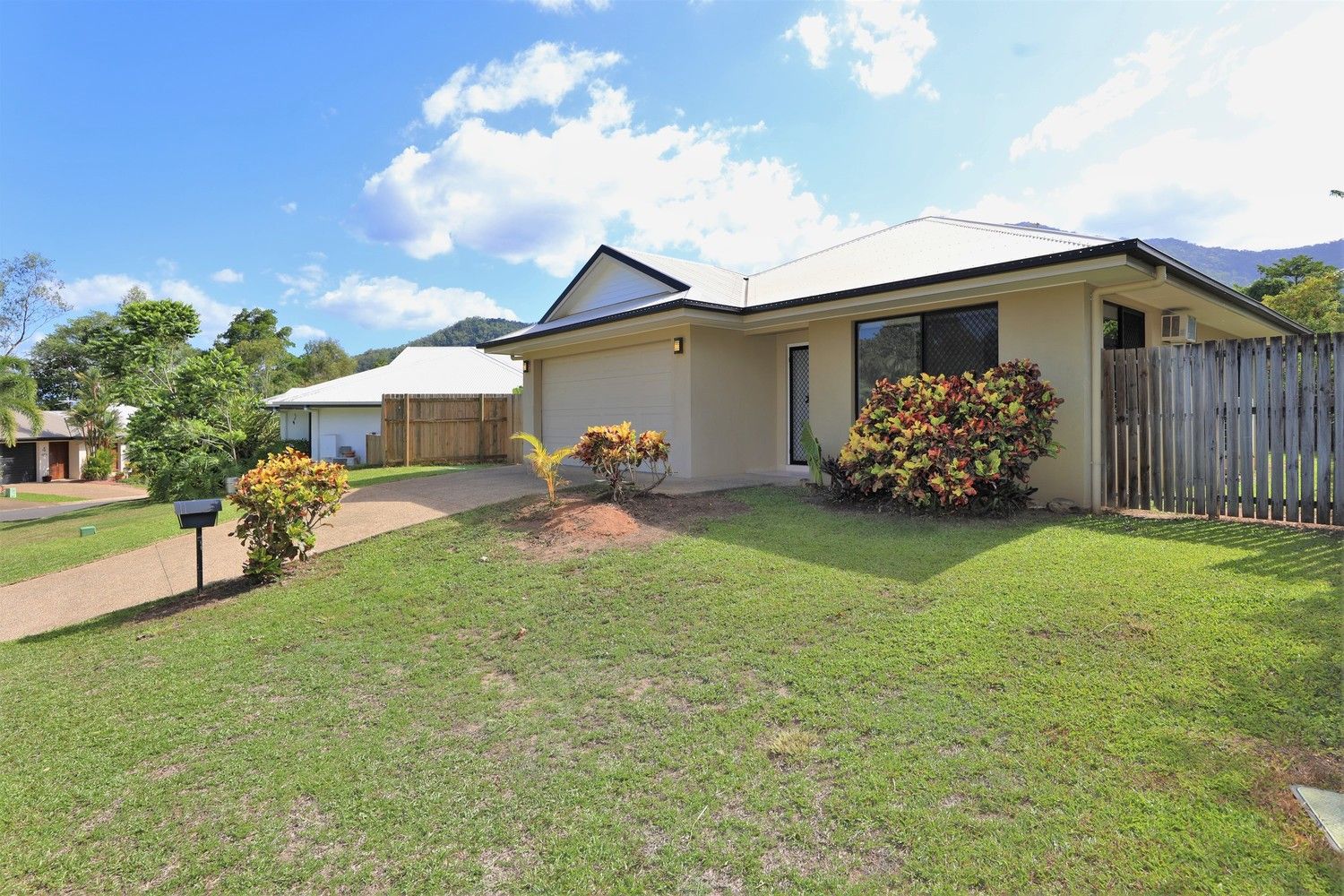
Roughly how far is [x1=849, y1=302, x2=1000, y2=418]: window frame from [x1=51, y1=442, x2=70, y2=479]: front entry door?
52312 millimetres

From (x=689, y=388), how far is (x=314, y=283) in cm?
2070

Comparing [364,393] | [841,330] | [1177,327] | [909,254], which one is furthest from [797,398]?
[364,393]

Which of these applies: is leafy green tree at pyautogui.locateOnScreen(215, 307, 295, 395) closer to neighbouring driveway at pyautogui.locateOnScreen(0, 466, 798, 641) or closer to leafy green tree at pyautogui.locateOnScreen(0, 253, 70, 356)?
leafy green tree at pyautogui.locateOnScreen(0, 253, 70, 356)

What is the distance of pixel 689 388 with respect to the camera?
1125 cm

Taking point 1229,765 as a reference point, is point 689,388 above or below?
above

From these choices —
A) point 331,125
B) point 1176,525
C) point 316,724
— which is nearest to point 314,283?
point 331,125

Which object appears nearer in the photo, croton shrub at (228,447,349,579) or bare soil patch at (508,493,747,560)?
croton shrub at (228,447,349,579)

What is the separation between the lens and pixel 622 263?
13922mm

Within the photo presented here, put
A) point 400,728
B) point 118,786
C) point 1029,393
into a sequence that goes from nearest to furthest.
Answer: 1. point 118,786
2. point 400,728
3. point 1029,393

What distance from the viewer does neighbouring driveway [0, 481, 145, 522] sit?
2298 cm

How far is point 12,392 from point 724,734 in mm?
36322

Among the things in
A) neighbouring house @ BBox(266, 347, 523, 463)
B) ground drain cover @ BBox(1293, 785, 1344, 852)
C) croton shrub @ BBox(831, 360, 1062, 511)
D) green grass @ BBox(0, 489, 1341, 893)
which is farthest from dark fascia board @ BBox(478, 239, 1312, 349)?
neighbouring house @ BBox(266, 347, 523, 463)

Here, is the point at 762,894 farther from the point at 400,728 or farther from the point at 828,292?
the point at 828,292

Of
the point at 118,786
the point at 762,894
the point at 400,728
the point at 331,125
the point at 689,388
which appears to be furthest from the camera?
the point at 331,125
